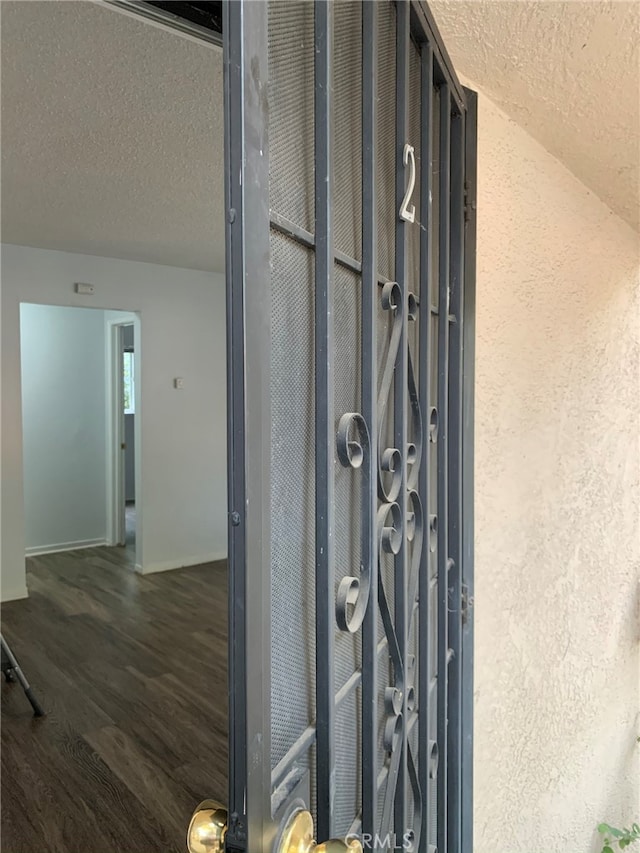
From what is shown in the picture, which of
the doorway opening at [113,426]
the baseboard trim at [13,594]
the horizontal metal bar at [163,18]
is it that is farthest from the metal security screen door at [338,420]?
the baseboard trim at [13,594]

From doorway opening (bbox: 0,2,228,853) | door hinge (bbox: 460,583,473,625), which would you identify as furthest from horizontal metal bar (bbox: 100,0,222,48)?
door hinge (bbox: 460,583,473,625)

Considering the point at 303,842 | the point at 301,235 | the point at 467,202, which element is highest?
the point at 467,202

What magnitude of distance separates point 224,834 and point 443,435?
2.73ft

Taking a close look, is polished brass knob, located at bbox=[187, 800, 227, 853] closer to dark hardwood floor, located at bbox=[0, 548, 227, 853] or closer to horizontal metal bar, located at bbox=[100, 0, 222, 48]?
horizontal metal bar, located at bbox=[100, 0, 222, 48]

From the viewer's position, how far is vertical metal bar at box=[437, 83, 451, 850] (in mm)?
1154

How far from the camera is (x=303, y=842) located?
24.9 inches

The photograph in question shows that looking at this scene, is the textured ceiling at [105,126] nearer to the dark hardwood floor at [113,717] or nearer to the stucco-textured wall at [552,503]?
the stucco-textured wall at [552,503]

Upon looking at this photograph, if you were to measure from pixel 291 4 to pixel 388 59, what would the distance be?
0.99 feet

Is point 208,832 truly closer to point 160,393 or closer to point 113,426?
point 160,393

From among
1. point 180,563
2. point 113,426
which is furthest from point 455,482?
point 113,426

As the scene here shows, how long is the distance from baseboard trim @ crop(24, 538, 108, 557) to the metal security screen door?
4.86m

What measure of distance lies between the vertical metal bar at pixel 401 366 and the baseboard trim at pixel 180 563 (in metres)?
3.93

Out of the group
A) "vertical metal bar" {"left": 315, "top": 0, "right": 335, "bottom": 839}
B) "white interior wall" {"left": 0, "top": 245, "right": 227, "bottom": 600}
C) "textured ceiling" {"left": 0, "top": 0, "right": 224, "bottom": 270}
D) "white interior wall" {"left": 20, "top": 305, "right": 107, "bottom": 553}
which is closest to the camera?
"vertical metal bar" {"left": 315, "top": 0, "right": 335, "bottom": 839}

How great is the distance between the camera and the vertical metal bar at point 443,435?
3.79 ft
